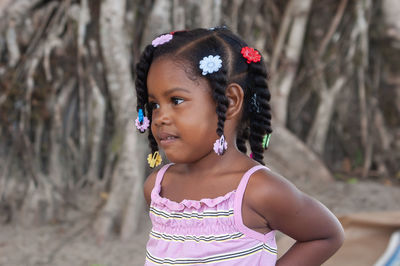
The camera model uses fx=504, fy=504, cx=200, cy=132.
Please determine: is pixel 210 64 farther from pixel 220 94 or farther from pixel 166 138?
pixel 166 138

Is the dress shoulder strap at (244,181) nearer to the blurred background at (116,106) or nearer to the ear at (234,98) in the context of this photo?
the ear at (234,98)

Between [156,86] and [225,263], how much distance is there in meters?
0.54

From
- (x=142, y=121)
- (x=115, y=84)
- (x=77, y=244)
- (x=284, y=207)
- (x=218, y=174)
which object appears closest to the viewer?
(x=284, y=207)

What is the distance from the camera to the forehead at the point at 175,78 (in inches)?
56.3

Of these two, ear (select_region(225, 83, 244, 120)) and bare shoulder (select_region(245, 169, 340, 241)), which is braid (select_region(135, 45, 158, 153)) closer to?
ear (select_region(225, 83, 244, 120))

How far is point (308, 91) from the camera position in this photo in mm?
4629

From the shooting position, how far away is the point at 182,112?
1.43m

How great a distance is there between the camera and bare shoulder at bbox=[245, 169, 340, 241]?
1389 mm

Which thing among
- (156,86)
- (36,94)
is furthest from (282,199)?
(36,94)

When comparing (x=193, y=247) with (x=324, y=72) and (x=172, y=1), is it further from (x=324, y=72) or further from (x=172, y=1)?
(x=324, y=72)

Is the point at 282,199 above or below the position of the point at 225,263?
above

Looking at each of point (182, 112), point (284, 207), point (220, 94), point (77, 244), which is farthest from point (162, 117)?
point (77, 244)

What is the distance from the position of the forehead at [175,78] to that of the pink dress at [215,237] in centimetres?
29

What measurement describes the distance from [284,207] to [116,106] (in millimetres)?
2308
